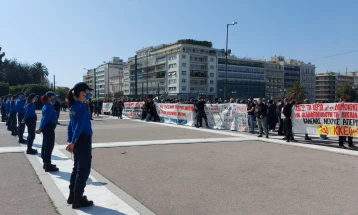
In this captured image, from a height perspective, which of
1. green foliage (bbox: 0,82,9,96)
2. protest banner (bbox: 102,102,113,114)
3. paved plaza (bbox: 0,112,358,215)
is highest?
green foliage (bbox: 0,82,9,96)

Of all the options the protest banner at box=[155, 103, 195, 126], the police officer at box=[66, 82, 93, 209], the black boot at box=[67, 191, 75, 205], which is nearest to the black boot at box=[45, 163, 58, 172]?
the black boot at box=[67, 191, 75, 205]

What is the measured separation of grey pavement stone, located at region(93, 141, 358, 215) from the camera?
529 cm

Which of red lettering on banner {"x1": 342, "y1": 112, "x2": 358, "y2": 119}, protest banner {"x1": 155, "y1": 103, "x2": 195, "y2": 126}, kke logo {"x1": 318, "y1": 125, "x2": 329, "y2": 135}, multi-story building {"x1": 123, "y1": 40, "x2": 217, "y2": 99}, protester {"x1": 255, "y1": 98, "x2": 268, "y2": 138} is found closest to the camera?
red lettering on banner {"x1": 342, "y1": 112, "x2": 358, "y2": 119}

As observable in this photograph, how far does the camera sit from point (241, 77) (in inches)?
4906

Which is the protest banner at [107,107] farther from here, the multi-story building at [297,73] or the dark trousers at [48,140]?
the multi-story building at [297,73]

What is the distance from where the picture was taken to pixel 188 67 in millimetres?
108812

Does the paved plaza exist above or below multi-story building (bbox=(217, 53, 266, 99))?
below

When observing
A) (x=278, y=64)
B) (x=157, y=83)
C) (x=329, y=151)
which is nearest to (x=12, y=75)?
(x=157, y=83)

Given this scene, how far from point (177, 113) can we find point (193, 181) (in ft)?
52.3

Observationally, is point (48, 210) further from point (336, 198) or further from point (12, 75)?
point (12, 75)

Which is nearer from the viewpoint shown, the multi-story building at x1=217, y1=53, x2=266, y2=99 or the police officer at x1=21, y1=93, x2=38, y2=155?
the police officer at x1=21, y1=93, x2=38, y2=155

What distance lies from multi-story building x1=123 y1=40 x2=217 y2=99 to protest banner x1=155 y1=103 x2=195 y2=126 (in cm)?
7609

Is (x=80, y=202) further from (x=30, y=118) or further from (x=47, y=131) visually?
(x=30, y=118)

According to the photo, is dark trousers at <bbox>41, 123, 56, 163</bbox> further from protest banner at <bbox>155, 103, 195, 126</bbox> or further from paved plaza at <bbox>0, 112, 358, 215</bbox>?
protest banner at <bbox>155, 103, 195, 126</bbox>
